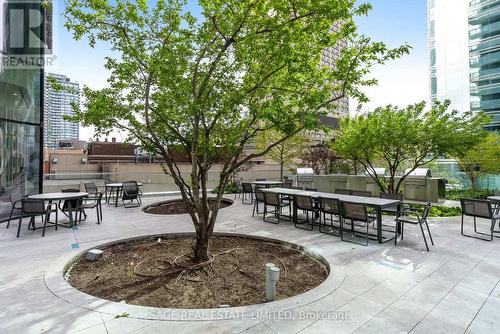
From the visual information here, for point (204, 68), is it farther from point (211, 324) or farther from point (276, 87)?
point (211, 324)

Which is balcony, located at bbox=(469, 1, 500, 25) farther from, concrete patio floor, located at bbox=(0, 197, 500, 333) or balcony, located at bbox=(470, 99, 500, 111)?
concrete patio floor, located at bbox=(0, 197, 500, 333)

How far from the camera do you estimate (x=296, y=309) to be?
2818mm

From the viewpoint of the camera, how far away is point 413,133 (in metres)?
7.93

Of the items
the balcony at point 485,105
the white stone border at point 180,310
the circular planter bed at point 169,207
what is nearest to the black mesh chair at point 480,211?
the white stone border at point 180,310

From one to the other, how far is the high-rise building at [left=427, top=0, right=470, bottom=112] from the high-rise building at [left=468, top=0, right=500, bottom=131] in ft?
1.75

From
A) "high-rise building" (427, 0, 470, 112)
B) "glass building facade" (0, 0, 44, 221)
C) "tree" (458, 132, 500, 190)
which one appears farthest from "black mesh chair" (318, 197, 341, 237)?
"high-rise building" (427, 0, 470, 112)

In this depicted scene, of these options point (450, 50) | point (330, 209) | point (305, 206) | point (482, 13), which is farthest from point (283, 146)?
point (482, 13)

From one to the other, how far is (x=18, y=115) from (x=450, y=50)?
39.1 m

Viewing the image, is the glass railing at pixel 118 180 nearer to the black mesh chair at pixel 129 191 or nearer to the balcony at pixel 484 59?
the black mesh chair at pixel 129 191

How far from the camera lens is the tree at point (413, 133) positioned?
7918 mm

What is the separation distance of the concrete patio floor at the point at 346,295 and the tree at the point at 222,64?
5.64 ft

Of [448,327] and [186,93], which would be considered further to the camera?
[186,93]

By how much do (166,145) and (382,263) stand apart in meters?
4.09

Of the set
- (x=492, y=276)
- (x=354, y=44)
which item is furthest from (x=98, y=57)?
(x=492, y=276)
